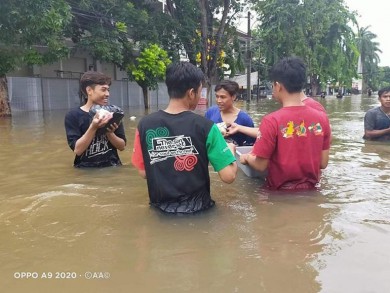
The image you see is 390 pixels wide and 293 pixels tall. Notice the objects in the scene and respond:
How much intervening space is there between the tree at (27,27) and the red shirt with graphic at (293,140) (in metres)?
9.86

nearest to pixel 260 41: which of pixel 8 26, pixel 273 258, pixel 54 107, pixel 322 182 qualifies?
pixel 54 107

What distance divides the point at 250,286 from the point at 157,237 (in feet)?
3.05

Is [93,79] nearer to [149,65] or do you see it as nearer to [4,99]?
[4,99]

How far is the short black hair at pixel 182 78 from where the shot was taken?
294 cm

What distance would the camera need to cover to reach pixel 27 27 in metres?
11.8

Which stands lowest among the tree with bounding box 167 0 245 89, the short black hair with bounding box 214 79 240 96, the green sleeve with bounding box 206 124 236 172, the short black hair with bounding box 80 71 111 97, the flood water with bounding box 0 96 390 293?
the flood water with bounding box 0 96 390 293

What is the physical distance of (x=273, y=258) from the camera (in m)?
2.62

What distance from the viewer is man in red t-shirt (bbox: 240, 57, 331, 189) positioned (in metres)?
3.61

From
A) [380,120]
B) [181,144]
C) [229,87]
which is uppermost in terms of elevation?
[229,87]

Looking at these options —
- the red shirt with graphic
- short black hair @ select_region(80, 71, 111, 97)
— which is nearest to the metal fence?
short black hair @ select_region(80, 71, 111, 97)

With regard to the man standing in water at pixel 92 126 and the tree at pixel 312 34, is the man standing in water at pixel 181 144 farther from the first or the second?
the tree at pixel 312 34

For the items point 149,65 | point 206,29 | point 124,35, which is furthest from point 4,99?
point 206,29

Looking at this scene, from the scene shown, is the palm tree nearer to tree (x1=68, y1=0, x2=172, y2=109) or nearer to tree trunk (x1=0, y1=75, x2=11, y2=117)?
tree (x1=68, y1=0, x2=172, y2=109)

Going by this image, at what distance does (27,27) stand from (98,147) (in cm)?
837
